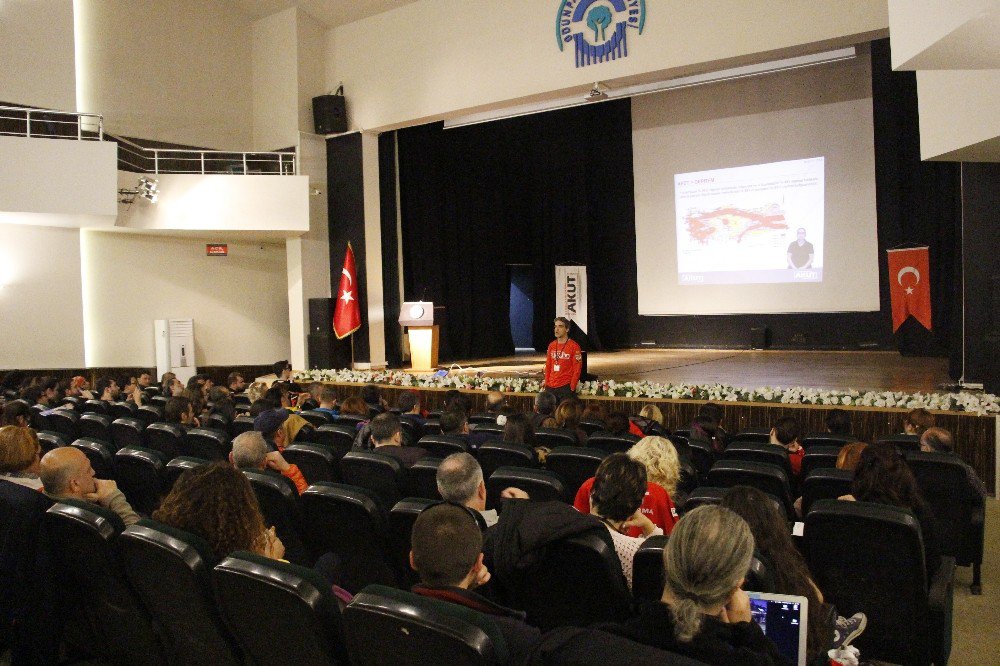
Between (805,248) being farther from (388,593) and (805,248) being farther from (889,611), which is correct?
(388,593)

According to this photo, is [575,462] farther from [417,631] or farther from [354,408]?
[354,408]

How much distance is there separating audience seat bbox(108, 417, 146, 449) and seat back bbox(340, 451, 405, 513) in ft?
7.18

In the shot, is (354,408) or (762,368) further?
(762,368)

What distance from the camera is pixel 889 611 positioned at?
2.60 meters

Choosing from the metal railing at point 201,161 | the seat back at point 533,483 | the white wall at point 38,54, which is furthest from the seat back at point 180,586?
the white wall at point 38,54

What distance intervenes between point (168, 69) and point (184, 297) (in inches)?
153

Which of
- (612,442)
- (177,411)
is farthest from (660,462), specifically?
(177,411)

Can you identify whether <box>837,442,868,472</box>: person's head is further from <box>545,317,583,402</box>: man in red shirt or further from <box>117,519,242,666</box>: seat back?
<box>545,317,583,402</box>: man in red shirt

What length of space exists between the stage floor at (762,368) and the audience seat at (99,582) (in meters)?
7.43

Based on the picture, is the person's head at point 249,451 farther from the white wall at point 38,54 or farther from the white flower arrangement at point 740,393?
the white wall at point 38,54

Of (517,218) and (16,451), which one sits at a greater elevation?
(517,218)

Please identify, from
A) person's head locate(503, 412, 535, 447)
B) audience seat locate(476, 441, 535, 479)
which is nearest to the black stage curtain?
person's head locate(503, 412, 535, 447)

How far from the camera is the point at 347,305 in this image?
1305 centimetres

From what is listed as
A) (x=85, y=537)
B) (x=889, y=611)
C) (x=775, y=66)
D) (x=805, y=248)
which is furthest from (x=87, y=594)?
(x=805, y=248)
